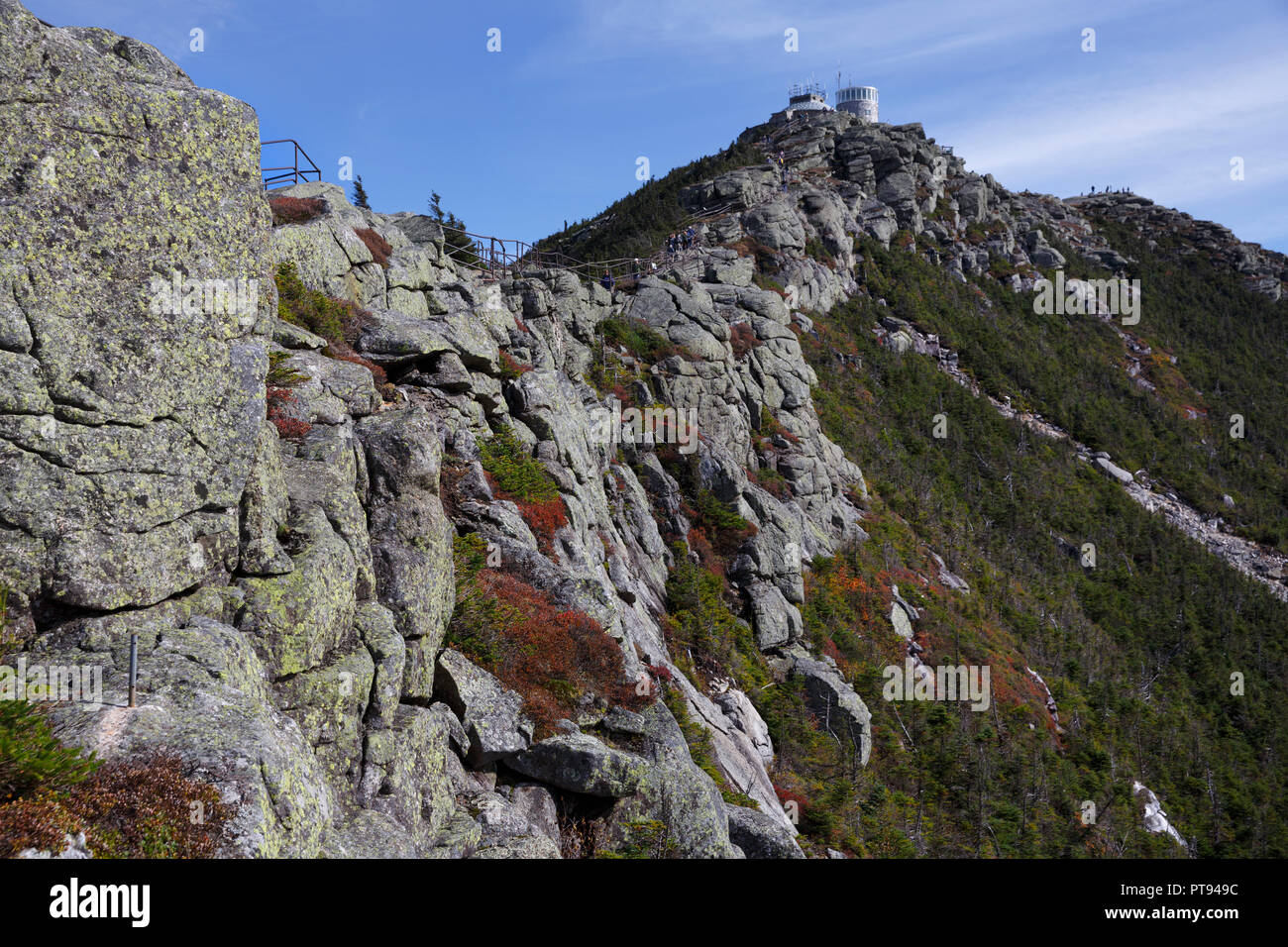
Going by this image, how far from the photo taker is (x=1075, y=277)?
10912 centimetres

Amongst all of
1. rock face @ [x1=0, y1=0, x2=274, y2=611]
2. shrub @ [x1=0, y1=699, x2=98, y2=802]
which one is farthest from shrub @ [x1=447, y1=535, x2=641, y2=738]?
shrub @ [x1=0, y1=699, x2=98, y2=802]

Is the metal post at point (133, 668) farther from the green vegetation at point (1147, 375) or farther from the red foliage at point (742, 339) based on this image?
the green vegetation at point (1147, 375)

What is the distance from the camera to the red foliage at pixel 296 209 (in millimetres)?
21734

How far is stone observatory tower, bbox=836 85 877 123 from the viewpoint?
13112cm

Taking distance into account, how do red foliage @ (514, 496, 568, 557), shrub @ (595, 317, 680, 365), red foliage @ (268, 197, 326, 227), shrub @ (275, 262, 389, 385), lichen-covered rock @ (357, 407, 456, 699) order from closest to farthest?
1. lichen-covered rock @ (357, 407, 456, 699)
2. shrub @ (275, 262, 389, 385)
3. red foliage @ (514, 496, 568, 557)
4. red foliage @ (268, 197, 326, 227)
5. shrub @ (595, 317, 680, 365)

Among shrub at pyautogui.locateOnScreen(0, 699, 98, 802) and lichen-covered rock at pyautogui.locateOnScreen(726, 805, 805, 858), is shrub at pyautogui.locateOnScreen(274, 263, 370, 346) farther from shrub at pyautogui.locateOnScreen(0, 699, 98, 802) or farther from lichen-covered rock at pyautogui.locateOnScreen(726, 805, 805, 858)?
lichen-covered rock at pyautogui.locateOnScreen(726, 805, 805, 858)

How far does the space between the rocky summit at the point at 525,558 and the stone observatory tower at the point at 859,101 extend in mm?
68683

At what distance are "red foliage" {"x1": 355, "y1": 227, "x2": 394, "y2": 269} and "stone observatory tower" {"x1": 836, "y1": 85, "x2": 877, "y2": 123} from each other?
125558 mm

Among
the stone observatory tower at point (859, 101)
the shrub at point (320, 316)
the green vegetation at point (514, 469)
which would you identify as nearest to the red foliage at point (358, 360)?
the shrub at point (320, 316)

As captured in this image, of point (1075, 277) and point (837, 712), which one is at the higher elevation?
point (1075, 277)
